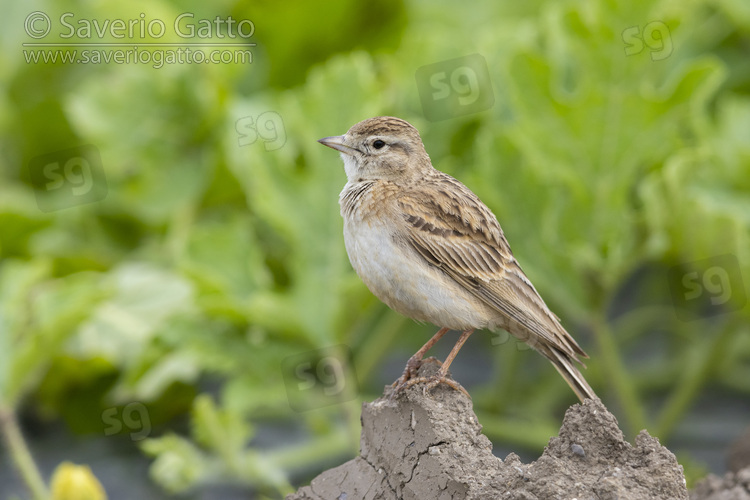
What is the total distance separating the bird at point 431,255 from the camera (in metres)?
4.35

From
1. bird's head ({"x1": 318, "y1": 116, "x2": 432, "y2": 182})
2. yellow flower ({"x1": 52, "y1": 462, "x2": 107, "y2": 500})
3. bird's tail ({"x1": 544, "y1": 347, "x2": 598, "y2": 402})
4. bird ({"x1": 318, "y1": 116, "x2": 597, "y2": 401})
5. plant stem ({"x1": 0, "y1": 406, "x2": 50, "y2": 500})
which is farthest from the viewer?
plant stem ({"x1": 0, "y1": 406, "x2": 50, "y2": 500})

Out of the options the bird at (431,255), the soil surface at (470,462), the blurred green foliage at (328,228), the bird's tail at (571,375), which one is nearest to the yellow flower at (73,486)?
the blurred green foliage at (328,228)

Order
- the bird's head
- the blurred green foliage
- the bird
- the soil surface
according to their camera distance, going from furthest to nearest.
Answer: the blurred green foliage
the bird's head
the bird
the soil surface

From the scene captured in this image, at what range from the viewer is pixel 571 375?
14.0ft

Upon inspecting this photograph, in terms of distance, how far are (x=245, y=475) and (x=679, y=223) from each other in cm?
322

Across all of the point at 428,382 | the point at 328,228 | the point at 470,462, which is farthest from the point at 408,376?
the point at 328,228

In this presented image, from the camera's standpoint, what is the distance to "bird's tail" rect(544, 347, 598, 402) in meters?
4.24

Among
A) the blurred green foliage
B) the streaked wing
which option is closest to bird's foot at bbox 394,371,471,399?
the streaked wing

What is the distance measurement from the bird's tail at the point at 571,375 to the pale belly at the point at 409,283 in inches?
12.7

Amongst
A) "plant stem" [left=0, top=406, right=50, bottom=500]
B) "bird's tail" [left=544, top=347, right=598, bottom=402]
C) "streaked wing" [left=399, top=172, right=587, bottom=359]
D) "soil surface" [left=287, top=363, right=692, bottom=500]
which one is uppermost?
"streaked wing" [left=399, top=172, right=587, bottom=359]

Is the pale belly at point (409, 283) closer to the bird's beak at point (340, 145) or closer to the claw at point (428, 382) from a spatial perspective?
the claw at point (428, 382)

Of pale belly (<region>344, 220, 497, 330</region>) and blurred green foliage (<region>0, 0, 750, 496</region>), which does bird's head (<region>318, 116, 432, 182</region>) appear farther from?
blurred green foliage (<region>0, 0, 750, 496</region>)

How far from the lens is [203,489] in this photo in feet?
22.7

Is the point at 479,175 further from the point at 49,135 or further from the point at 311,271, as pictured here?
the point at 49,135
